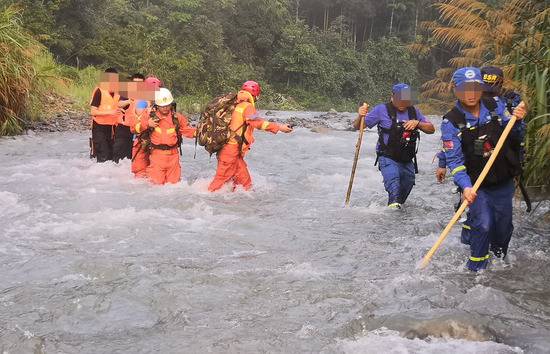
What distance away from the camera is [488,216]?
15.6 ft

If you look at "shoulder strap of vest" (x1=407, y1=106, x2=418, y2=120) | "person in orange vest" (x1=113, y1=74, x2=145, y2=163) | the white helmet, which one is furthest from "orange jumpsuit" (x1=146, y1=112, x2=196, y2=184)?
"shoulder strap of vest" (x1=407, y1=106, x2=418, y2=120)

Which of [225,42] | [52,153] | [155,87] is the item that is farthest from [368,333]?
[225,42]

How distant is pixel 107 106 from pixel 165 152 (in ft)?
5.63

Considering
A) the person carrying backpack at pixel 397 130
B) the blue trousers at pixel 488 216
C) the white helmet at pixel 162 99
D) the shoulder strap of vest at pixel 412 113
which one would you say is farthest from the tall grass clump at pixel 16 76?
the blue trousers at pixel 488 216

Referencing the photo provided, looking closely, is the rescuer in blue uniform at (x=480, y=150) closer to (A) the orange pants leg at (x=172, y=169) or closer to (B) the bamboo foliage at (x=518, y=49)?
(B) the bamboo foliage at (x=518, y=49)

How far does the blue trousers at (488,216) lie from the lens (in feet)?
15.5

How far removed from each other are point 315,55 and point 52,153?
108ft

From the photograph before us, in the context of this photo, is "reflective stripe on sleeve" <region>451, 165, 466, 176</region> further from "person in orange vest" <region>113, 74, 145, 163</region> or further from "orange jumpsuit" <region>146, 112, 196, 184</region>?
"person in orange vest" <region>113, 74, 145, 163</region>

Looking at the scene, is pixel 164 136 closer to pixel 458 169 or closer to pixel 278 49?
pixel 458 169

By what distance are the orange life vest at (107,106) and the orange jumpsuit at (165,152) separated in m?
1.25

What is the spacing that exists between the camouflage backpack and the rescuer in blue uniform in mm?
3586

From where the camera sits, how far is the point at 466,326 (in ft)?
12.3

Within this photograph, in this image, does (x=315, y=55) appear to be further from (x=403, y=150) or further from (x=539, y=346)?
(x=539, y=346)

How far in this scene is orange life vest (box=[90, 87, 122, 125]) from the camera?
904cm
